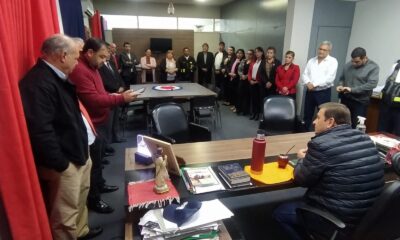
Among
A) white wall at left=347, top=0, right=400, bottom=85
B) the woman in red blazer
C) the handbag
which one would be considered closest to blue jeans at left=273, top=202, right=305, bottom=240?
the handbag

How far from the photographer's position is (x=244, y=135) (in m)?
4.49

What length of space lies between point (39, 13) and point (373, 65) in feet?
13.2

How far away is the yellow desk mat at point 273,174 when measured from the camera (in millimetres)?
1507

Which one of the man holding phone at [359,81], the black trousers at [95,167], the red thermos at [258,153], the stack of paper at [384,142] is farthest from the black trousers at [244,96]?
the red thermos at [258,153]

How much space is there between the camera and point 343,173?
1.33 metres

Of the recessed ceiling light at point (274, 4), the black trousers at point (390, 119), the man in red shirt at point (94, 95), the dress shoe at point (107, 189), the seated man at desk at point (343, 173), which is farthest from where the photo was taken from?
the recessed ceiling light at point (274, 4)

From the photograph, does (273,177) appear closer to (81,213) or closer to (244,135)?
(81,213)

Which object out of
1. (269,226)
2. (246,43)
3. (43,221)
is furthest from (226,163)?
(246,43)

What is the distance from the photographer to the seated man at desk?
4.37ft

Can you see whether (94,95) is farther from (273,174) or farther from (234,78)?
(234,78)

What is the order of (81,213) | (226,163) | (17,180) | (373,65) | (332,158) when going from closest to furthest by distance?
(17,180) < (332,158) < (226,163) < (81,213) < (373,65)

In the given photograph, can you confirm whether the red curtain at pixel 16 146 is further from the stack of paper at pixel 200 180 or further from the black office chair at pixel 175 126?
the black office chair at pixel 175 126

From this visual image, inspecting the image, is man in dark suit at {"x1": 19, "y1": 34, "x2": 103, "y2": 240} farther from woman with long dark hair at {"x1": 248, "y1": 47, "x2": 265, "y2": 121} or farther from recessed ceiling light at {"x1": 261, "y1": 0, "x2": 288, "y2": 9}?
recessed ceiling light at {"x1": 261, "y1": 0, "x2": 288, "y2": 9}

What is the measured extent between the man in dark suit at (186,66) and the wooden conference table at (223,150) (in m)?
5.54
